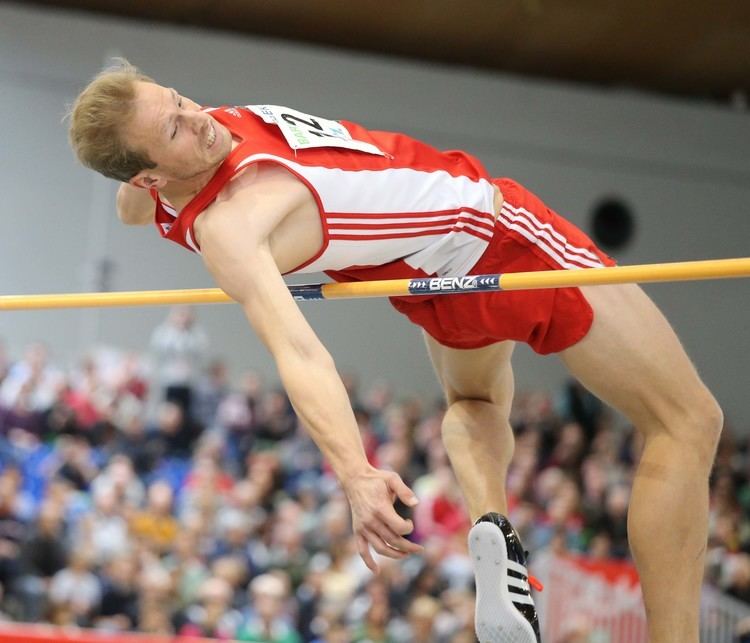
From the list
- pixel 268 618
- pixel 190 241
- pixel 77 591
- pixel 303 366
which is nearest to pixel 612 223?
pixel 268 618

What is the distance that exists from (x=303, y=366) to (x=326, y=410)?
0.40 ft

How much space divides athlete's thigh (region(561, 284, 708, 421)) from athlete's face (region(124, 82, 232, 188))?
108 cm

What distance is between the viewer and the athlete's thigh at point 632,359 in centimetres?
326

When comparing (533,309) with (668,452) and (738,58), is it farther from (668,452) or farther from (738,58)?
(738,58)

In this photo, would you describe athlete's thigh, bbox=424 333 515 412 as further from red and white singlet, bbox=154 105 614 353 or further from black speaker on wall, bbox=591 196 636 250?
black speaker on wall, bbox=591 196 636 250

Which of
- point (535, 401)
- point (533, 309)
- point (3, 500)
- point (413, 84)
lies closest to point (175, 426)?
point (3, 500)

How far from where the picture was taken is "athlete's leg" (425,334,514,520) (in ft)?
11.9

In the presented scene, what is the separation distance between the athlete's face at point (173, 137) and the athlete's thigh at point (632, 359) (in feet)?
3.53

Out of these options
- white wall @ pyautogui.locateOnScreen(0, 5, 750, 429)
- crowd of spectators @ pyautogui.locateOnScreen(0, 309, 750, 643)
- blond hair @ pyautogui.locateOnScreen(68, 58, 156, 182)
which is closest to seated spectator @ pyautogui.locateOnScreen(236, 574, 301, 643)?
crowd of spectators @ pyautogui.locateOnScreen(0, 309, 750, 643)

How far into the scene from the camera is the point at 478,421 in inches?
146

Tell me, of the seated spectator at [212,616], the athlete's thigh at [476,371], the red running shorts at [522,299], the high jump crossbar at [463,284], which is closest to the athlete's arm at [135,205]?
the high jump crossbar at [463,284]

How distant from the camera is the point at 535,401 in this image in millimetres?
11430

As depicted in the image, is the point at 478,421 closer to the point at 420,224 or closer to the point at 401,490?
the point at 420,224

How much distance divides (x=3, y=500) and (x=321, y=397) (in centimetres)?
548
